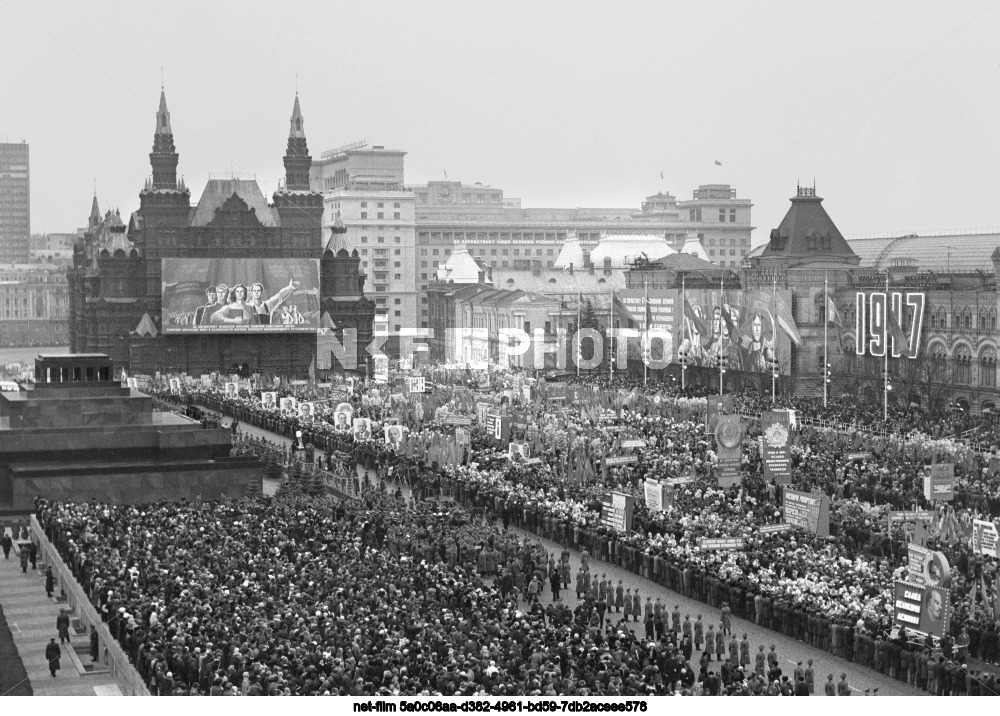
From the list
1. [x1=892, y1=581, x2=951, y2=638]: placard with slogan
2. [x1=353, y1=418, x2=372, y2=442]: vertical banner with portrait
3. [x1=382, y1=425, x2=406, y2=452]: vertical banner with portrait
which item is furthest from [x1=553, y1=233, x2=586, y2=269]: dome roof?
[x1=892, y1=581, x2=951, y2=638]: placard with slogan

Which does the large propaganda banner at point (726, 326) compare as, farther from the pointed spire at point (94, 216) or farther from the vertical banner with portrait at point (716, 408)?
the pointed spire at point (94, 216)

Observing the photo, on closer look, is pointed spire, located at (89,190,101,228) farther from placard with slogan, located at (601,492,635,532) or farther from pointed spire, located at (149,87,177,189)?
placard with slogan, located at (601,492,635,532)

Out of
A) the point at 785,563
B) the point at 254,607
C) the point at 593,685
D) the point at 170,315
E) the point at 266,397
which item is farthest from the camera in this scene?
the point at 170,315

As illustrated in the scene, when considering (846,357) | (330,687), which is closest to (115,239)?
(846,357)

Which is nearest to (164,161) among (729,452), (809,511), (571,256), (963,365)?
(571,256)

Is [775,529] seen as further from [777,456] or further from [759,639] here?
[777,456]

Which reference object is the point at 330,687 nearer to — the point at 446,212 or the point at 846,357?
the point at 846,357

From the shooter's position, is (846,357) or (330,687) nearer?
(330,687)
